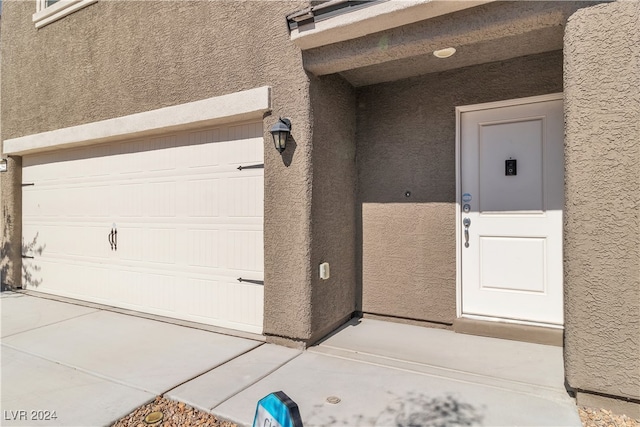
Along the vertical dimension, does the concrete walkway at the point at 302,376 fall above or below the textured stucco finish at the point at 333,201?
below

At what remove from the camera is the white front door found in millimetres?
3738

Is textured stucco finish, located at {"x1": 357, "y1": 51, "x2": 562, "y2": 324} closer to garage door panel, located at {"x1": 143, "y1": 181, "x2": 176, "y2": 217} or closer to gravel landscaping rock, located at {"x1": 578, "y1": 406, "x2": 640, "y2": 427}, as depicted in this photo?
gravel landscaping rock, located at {"x1": 578, "y1": 406, "x2": 640, "y2": 427}

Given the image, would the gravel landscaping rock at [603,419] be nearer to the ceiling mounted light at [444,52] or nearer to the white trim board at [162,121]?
the ceiling mounted light at [444,52]

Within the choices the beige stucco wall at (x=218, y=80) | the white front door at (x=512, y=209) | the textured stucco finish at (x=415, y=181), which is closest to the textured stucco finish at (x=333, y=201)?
the beige stucco wall at (x=218, y=80)

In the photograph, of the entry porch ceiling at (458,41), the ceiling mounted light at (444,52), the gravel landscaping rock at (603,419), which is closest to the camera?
the gravel landscaping rock at (603,419)

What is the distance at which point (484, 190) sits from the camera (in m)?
4.05

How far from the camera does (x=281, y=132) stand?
373 cm

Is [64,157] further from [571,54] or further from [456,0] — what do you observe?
[571,54]

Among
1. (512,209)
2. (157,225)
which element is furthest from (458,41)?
(157,225)

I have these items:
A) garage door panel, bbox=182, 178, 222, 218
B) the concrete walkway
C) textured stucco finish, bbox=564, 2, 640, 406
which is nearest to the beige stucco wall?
the concrete walkway

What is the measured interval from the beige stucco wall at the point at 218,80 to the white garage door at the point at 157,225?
16.6 inches

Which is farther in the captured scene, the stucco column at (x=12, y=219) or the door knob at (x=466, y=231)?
the stucco column at (x=12, y=219)

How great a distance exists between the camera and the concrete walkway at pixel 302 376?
8.45 feet

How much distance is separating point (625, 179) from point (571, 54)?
3.16ft
